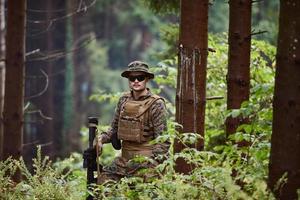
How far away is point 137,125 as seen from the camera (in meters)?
6.66

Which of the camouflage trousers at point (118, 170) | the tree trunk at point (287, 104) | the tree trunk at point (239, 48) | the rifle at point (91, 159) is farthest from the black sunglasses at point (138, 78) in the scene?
the tree trunk at point (287, 104)

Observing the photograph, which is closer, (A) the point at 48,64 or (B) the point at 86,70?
A: (A) the point at 48,64

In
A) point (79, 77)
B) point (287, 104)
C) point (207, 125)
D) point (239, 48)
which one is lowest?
point (207, 125)

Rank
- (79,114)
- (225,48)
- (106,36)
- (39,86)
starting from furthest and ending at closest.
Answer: (106,36)
(79,114)
(39,86)
(225,48)

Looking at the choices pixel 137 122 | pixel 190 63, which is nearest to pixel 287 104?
pixel 190 63

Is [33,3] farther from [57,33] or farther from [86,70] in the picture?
[86,70]

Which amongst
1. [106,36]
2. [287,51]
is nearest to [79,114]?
[106,36]

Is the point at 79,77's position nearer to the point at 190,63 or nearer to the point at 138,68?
the point at 138,68

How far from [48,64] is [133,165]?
91.1ft

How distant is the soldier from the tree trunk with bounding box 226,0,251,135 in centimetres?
88

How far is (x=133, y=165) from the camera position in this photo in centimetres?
667

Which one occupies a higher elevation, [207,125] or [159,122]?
[159,122]

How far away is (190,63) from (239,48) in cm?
63

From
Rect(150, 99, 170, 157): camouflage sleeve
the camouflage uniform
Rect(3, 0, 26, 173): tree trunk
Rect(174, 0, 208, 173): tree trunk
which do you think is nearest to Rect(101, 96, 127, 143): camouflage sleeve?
the camouflage uniform
